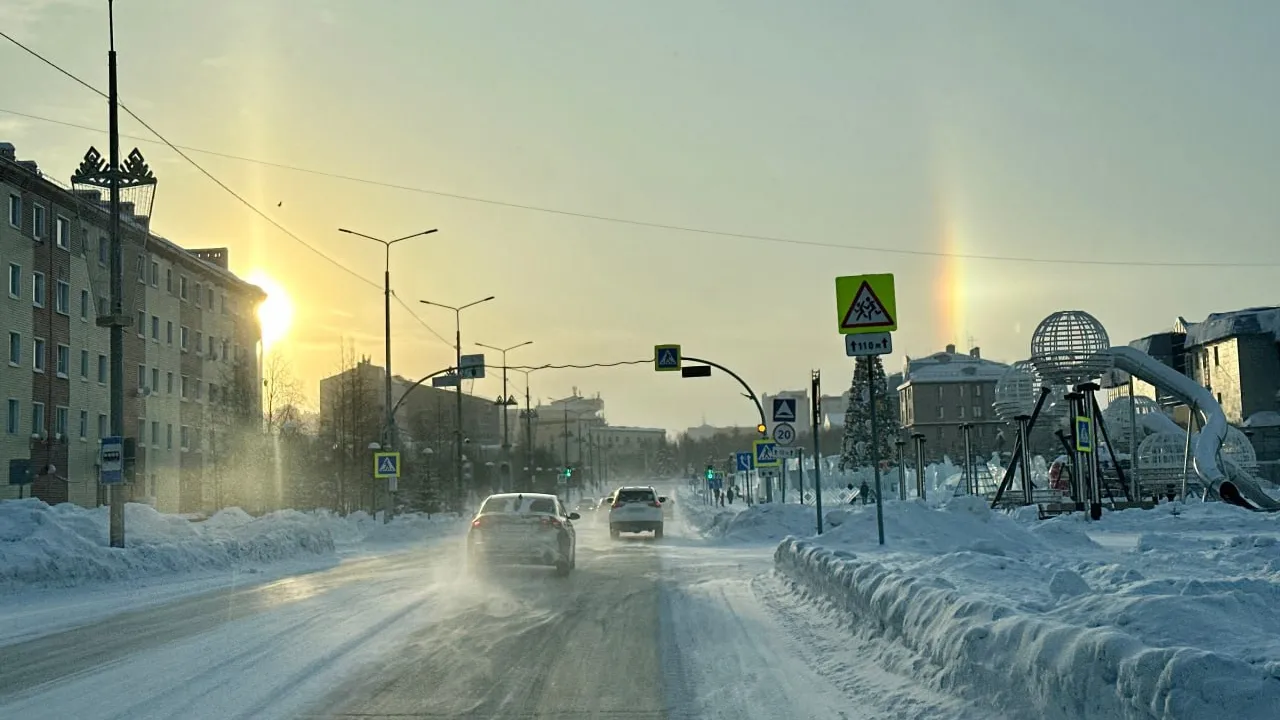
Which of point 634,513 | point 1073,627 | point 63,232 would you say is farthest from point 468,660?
point 63,232

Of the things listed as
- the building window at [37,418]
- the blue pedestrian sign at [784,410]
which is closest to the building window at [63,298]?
the building window at [37,418]

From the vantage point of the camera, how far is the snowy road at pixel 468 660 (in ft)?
28.2

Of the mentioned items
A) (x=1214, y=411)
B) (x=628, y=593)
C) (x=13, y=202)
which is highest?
(x=13, y=202)

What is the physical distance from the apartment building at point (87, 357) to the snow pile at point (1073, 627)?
108 ft

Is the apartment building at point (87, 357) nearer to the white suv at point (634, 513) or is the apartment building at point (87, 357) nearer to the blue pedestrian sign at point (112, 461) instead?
the white suv at point (634, 513)

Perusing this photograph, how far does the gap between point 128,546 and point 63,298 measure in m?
37.1

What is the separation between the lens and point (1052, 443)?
4267 inches

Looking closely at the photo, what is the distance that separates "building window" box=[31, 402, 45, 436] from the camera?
53500mm

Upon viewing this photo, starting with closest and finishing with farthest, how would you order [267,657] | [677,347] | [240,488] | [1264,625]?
1. [1264,625]
2. [267,657]
3. [677,347]
4. [240,488]

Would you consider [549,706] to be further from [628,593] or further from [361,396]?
[361,396]

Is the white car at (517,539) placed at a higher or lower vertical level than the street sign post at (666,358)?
lower

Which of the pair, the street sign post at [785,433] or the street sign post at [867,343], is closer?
the street sign post at [867,343]

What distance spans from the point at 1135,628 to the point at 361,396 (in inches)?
2482

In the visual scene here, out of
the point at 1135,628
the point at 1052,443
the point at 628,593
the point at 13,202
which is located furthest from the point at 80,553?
the point at 1052,443
